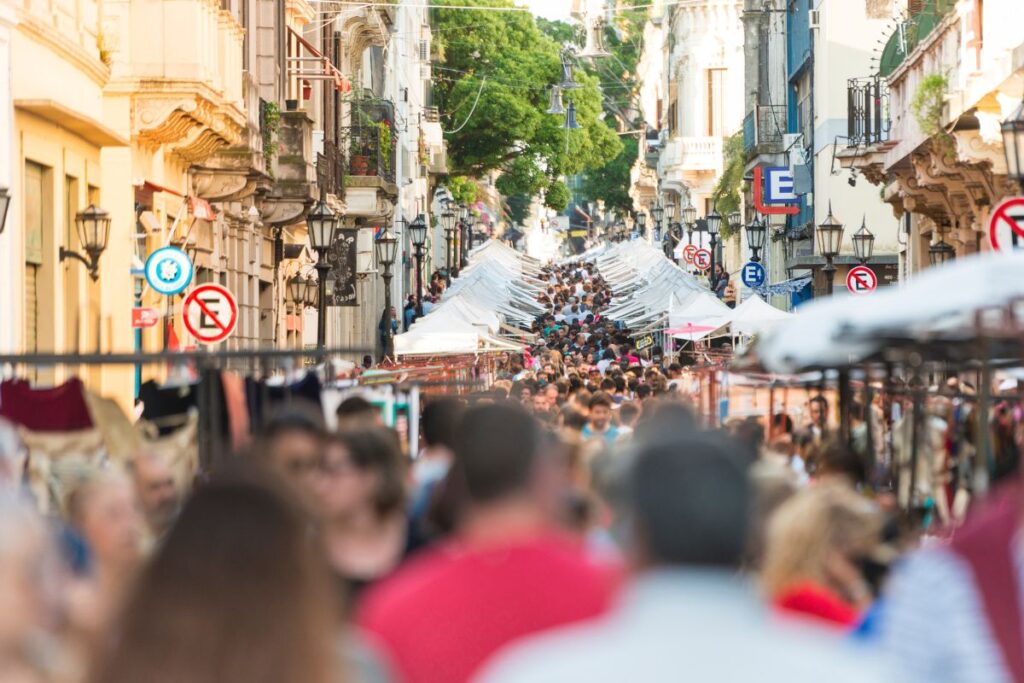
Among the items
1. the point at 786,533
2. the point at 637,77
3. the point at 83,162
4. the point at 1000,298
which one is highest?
the point at 637,77

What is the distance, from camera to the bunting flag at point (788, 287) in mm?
47344

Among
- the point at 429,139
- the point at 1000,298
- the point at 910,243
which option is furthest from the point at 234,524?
Answer: the point at 429,139

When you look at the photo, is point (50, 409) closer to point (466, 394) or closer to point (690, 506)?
point (466, 394)

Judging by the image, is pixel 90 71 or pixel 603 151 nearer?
pixel 90 71

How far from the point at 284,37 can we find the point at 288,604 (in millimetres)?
34590

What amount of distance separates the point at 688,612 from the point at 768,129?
53.8 metres

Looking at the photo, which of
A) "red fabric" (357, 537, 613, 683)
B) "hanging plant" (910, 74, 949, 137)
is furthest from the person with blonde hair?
"hanging plant" (910, 74, 949, 137)

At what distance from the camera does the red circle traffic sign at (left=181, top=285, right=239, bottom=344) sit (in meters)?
22.3

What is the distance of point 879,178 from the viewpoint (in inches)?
1428

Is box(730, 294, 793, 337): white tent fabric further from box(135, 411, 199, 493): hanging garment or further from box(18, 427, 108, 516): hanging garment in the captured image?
box(18, 427, 108, 516): hanging garment

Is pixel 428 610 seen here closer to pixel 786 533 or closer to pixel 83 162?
pixel 786 533

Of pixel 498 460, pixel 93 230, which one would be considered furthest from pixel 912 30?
pixel 498 460

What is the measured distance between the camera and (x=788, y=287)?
1866 inches

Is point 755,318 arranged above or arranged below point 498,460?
above
